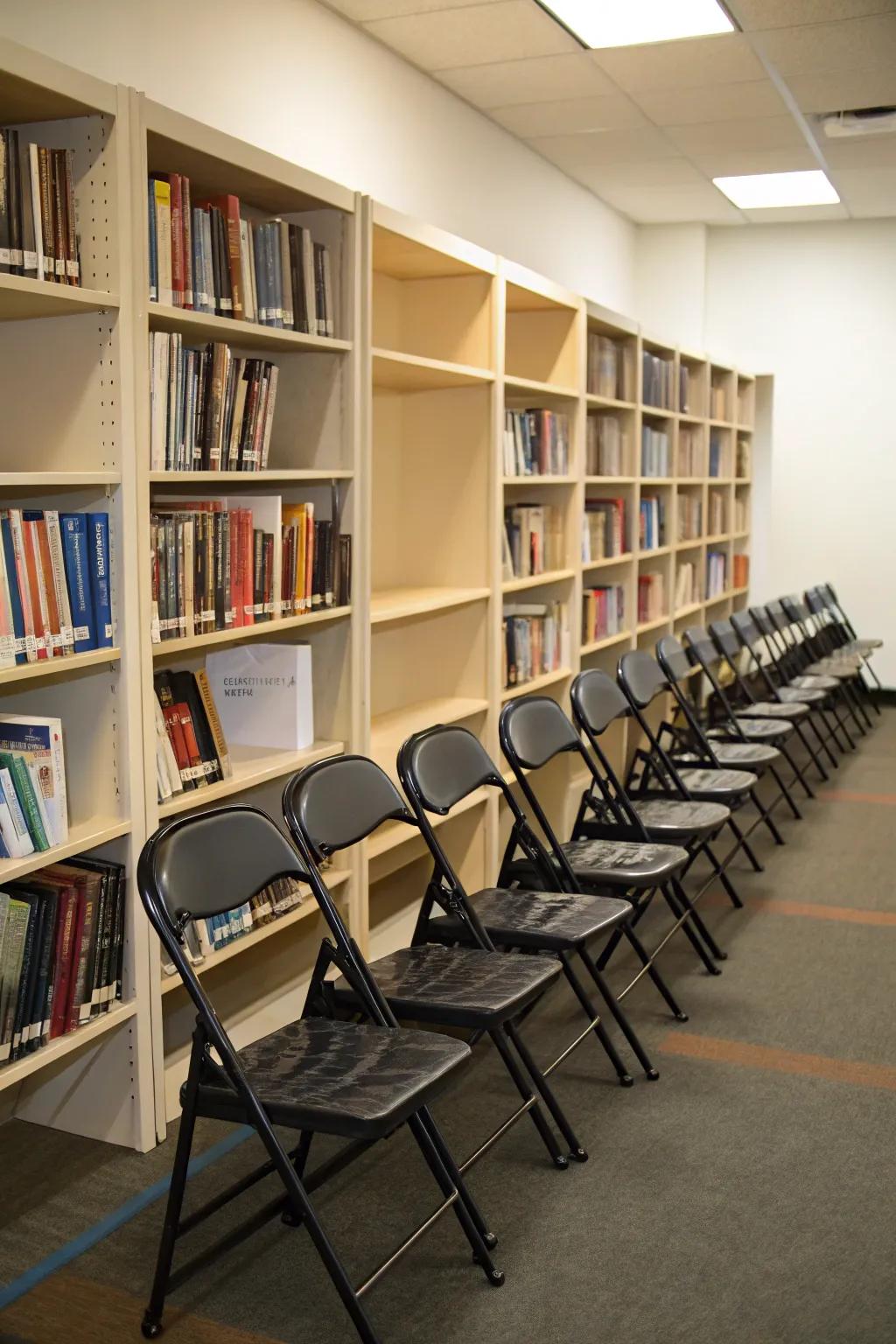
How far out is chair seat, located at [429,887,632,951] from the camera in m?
3.24

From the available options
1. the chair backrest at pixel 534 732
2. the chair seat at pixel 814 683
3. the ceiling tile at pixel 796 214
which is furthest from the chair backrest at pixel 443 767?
the ceiling tile at pixel 796 214

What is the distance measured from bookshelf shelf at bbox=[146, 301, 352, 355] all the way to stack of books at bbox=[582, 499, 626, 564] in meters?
2.45

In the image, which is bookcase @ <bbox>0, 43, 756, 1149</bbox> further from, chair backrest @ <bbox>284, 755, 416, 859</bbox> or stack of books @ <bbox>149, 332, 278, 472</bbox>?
chair backrest @ <bbox>284, 755, 416, 859</bbox>

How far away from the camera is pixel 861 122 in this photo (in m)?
6.16

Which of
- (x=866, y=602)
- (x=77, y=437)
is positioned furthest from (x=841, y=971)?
(x=866, y=602)

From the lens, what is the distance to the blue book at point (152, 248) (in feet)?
9.70

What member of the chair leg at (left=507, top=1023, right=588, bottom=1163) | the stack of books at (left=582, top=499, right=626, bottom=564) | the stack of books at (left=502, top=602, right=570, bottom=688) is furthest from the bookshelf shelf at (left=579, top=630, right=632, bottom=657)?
the chair leg at (left=507, top=1023, right=588, bottom=1163)

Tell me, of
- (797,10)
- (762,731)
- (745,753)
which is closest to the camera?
(797,10)

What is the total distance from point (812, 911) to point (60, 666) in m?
3.23

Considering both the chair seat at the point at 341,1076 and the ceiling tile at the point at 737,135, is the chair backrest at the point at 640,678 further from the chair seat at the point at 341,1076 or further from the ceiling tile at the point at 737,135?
the ceiling tile at the point at 737,135

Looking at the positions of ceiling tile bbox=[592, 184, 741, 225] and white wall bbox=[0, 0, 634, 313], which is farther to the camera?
ceiling tile bbox=[592, 184, 741, 225]

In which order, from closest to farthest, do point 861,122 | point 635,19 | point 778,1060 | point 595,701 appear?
point 778,1060, point 595,701, point 635,19, point 861,122

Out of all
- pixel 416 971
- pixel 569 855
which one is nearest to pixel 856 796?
pixel 569 855

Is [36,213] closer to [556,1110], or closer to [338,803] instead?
[338,803]
